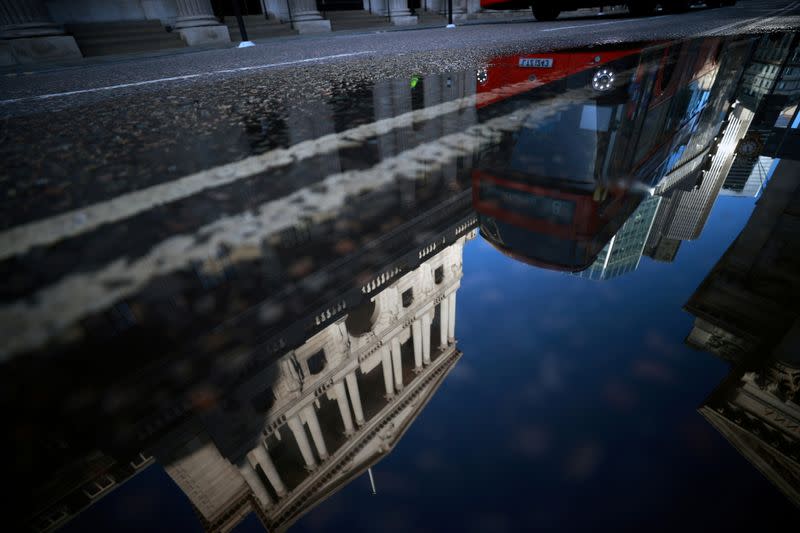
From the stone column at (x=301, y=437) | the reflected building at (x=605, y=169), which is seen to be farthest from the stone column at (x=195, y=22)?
the stone column at (x=301, y=437)

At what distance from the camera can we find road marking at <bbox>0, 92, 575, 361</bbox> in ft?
2.43

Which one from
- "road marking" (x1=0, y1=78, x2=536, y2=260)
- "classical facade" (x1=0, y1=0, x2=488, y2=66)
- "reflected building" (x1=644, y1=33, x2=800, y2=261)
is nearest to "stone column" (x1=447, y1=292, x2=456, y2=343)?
"reflected building" (x1=644, y1=33, x2=800, y2=261)

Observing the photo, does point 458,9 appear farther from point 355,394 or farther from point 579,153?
point 355,394

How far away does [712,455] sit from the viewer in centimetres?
58

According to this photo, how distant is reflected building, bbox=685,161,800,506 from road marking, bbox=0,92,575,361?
95cm

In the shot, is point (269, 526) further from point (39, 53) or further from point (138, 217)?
point (39, 53)

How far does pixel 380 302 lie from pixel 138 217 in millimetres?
827

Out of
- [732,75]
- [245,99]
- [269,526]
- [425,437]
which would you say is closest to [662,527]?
[425,437]

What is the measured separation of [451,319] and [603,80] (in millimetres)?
3099

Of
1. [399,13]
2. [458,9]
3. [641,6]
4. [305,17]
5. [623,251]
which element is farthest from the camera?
[458,9]

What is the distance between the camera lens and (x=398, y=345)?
1.71 m

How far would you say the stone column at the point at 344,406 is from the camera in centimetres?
117

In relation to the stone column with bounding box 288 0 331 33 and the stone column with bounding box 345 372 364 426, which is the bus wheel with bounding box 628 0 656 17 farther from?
the stone column with bounding box 345 372 364 426

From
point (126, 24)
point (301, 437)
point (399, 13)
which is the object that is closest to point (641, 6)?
point (399, 13)
